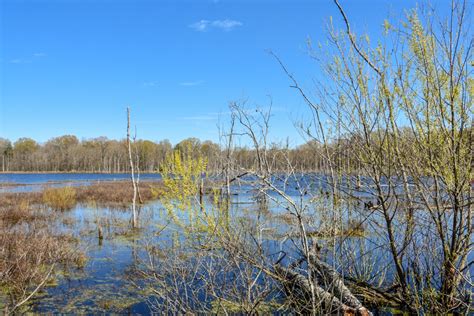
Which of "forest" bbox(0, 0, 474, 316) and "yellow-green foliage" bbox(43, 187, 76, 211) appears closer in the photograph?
"forest" bbox(0, 0, 474, 316)

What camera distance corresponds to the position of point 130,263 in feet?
27.0

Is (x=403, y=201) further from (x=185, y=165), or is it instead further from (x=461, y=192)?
(x=185, y=165)

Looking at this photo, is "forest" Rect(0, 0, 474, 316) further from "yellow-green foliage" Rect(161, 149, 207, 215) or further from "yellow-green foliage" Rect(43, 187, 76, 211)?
"yellow-green foliage" Rect(43, 187, 76, 211)

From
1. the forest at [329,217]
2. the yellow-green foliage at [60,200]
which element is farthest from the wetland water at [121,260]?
the yellow-green foliage at [60,200]

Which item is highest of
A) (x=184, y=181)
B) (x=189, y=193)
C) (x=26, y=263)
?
(x=184, y=181)

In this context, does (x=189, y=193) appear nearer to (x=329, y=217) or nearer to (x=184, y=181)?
(x=184, y=181)

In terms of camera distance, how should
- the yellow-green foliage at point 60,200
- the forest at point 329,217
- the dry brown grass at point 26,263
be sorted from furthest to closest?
the yellow-green foliage at point 60,200 → the dry brown grass at point 26,263 → the forest at point 329,217

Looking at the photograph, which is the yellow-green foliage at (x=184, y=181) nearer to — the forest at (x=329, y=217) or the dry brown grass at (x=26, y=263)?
the forest at (x=329, y=217)

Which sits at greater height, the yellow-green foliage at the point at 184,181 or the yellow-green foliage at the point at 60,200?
the yellow-green foliage at the point at 184,181

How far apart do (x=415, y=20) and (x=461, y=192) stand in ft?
6.65

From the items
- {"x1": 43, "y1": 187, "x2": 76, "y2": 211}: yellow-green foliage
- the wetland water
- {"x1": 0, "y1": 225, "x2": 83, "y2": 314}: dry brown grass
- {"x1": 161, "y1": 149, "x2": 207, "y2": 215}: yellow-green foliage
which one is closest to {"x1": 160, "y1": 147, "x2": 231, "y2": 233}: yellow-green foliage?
{"x1": 161, "y1": 149, "x2": 207, "y2": 215}: yellow-green foliage

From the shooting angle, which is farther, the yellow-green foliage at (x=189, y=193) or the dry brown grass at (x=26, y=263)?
the dry brown grass at (x=26, y=263)

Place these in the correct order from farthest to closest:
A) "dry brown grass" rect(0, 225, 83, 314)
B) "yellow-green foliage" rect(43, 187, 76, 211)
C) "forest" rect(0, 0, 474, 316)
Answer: "yellow-green foliage" rect(43, 187, 76, 211), "dry brown grass" rect(0, 225, 83, 314), "forest" rect(0, 0, 474, 316)

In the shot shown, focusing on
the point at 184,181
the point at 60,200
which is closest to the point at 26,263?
the point at 184,181
